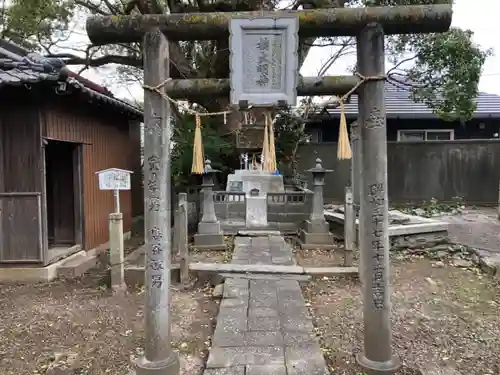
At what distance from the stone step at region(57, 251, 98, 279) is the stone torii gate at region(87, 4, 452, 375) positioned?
3.96 m

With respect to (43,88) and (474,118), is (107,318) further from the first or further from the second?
(474,118)

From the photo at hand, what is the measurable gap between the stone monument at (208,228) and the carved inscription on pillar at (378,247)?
489 centimetres

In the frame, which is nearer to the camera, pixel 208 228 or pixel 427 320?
pixel 427 320

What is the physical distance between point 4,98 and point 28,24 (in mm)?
6459

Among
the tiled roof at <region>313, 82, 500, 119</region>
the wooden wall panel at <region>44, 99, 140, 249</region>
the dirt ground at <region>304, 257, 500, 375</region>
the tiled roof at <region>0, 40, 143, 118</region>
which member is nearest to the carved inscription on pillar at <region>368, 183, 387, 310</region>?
the dirt ground at <region>304, 257, 500, 375</region>

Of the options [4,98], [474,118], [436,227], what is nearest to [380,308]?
[436,227]

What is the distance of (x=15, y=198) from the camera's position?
21.3 ft

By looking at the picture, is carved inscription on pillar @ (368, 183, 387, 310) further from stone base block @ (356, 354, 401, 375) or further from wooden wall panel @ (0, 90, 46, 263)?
wooden wall panel @ (0, 90, 46, 263)

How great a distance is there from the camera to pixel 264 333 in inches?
168

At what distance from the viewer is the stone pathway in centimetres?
359

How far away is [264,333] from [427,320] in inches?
80.1

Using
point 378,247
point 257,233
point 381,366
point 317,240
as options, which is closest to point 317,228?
point 317,240

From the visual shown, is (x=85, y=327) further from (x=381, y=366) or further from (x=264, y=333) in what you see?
(x=381, y=366)

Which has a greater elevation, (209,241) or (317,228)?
(317,228)
